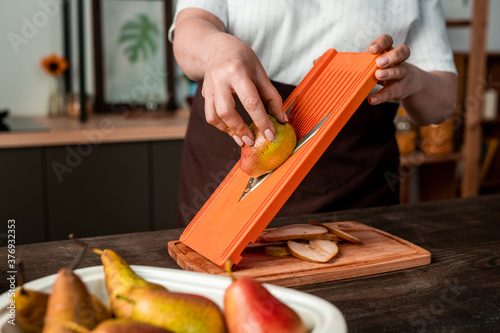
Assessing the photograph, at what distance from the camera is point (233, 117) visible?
29.8 inches

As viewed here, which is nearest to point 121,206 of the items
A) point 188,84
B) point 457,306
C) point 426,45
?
point 188,84

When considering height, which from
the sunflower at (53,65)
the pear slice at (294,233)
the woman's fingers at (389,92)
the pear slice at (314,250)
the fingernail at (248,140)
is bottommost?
the pear slice at (314,250)

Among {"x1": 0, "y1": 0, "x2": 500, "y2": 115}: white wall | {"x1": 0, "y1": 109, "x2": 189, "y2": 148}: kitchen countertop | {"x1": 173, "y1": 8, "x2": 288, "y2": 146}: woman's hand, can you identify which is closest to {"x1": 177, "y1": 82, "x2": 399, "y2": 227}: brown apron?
{"x1": 173, "y1": 8, "x2": 288, "y2": 146}: woman's hand

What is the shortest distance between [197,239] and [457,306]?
370 mm

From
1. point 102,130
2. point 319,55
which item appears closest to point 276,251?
point 319,55

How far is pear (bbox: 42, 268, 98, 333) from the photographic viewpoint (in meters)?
0.38

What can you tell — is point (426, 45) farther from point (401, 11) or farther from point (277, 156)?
point (277, 156)

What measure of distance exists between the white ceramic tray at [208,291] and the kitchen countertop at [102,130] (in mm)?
1520

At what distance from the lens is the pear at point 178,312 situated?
0.41 metres

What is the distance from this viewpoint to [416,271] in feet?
2.48

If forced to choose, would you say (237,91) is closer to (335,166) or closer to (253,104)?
(253,104)

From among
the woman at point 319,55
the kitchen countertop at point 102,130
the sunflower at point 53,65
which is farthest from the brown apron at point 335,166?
the sunflower at point 53,65

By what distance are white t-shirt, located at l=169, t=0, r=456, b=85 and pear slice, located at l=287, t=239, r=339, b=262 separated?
Answer: 0.48 m

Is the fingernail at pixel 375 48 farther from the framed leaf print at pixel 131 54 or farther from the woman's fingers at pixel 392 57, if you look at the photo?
the framed leaf print at pixel 131 54
